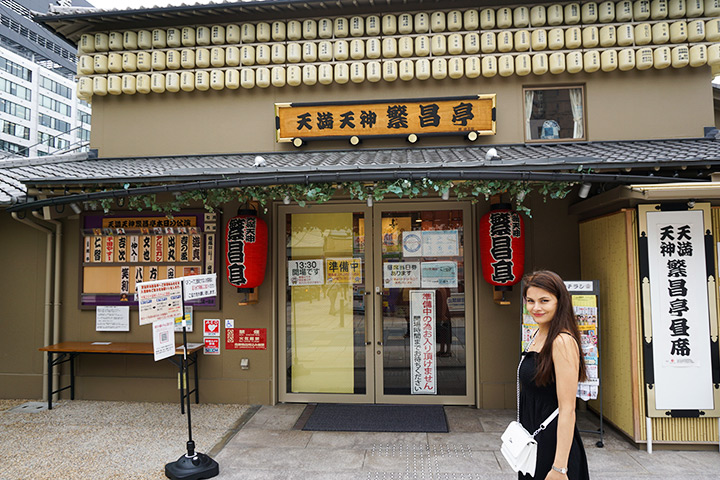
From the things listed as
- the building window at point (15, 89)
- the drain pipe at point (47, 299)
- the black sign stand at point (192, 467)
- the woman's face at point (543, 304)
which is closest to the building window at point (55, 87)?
the building window at point (15, 89)

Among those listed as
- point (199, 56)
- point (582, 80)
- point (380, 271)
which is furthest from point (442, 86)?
point (199, 56)

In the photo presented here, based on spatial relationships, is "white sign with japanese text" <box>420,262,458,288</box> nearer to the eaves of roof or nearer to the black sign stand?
the black sign stand

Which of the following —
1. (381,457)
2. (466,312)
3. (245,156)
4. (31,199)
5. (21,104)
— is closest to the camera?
(381,457)

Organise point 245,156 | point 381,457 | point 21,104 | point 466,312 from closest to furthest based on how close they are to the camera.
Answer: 1. point 381,457
2. point 466,312
3. point 245,156
4. point 21,104

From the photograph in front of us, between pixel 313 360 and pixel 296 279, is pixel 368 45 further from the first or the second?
pixel 313 360

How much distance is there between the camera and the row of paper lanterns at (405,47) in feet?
21.0

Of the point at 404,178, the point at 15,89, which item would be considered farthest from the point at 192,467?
the point at 15,89

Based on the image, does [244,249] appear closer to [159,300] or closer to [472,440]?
[159,300]

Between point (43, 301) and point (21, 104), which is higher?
point (21, 104)

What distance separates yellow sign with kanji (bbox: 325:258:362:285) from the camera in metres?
6.67

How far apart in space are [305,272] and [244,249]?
111 cm

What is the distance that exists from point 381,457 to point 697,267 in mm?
4188

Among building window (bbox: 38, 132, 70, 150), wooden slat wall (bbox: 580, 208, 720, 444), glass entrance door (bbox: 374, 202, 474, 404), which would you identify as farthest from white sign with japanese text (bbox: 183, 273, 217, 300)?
building window (bbox: 38, 132, 70, 150)

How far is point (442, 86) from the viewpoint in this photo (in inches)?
268
